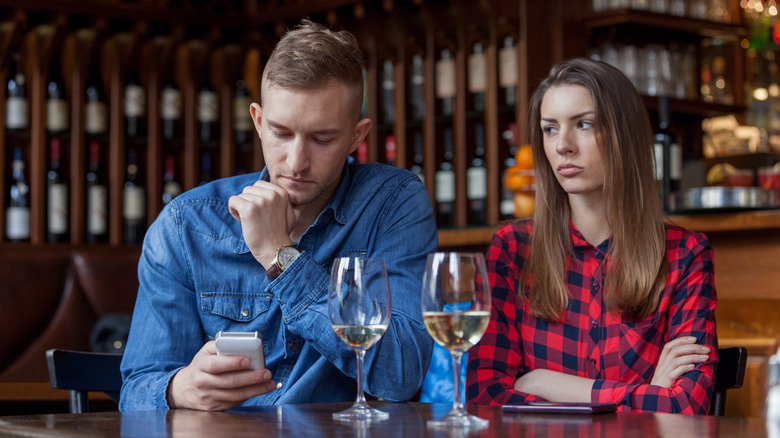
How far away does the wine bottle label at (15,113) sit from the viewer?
3896 mm

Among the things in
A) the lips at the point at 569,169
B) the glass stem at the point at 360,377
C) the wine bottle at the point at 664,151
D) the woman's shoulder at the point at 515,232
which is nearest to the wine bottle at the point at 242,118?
the wine bottle at the point at 664,151

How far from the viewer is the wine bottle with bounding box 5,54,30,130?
12.8ft

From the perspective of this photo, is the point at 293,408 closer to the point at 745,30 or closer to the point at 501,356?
the point at 501,356

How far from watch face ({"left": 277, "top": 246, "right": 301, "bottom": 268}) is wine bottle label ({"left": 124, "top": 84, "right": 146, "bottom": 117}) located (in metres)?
2.87

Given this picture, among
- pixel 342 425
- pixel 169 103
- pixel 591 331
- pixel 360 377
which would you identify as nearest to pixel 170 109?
pixel 169 103

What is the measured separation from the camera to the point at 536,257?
75.9 inches

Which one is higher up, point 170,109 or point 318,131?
point 170,109

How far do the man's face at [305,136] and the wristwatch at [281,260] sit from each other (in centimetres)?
15


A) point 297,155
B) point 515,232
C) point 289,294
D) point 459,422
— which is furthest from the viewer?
point 515,232

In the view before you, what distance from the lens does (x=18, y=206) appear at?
3947 millimetres

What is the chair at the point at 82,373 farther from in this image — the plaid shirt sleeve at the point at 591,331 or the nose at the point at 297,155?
the plaid shirt sleeve at the point at 591,331

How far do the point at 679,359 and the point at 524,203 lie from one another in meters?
1.48

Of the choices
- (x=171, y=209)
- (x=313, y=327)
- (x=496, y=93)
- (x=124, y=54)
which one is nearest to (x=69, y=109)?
(x=124, y=54)

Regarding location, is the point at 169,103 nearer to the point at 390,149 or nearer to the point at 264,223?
the point at 390,149
